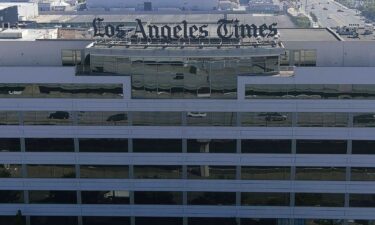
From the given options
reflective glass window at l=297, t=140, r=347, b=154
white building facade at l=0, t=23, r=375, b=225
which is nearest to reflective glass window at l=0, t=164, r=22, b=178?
white building facade at l=0, t=23, r=375, b=225

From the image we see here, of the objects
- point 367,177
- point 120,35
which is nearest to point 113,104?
point 120,35

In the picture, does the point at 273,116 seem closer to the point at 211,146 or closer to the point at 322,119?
the point at 322,119

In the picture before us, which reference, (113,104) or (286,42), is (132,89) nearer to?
(113,104)

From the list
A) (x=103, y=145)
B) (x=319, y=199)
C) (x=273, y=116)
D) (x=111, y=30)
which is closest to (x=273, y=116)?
(x=273, y=116)

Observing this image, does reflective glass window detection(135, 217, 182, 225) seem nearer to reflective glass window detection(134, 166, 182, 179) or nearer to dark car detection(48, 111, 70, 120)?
reflective glass window detection(134, 166, 182, 179)

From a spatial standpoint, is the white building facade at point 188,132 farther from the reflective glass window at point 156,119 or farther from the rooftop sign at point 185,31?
the rooftop sign at point 185,31
